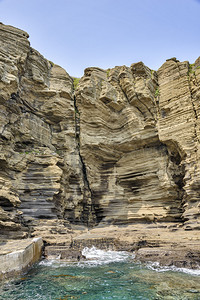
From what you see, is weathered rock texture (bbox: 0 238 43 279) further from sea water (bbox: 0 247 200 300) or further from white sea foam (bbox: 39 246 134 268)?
white sea foam (bbox: 39 246 134 268)

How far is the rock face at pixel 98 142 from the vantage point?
22.0 meters

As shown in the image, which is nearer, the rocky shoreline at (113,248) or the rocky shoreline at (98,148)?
the rocky shoreline at (113,248)

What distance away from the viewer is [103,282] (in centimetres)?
938

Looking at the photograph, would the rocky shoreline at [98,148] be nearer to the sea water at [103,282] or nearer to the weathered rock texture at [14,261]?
the sea water at [103,282]

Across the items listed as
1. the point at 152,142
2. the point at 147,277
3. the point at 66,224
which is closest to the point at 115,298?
the point at 147,277

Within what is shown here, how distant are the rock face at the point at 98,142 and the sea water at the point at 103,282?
8.76 m

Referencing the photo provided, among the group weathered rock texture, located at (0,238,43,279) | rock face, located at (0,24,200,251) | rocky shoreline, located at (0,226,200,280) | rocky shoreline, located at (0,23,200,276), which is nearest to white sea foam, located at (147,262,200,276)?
rocky shoreline, located at (0,226,200,280)

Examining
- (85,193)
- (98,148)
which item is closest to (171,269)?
(85,193)

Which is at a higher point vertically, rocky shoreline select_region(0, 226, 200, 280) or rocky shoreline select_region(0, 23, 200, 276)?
rocky shoreline select_region(0, 23, 200, 276)

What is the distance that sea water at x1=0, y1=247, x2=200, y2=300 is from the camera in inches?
308

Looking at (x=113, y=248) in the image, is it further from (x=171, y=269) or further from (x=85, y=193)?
(x=85, y=193)

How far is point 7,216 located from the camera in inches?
641

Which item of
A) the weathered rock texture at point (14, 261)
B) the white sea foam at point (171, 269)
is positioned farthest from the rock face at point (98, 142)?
the white sea foam at point (171, 269)

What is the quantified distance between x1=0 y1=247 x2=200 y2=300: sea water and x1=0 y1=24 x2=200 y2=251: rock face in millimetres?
8758
